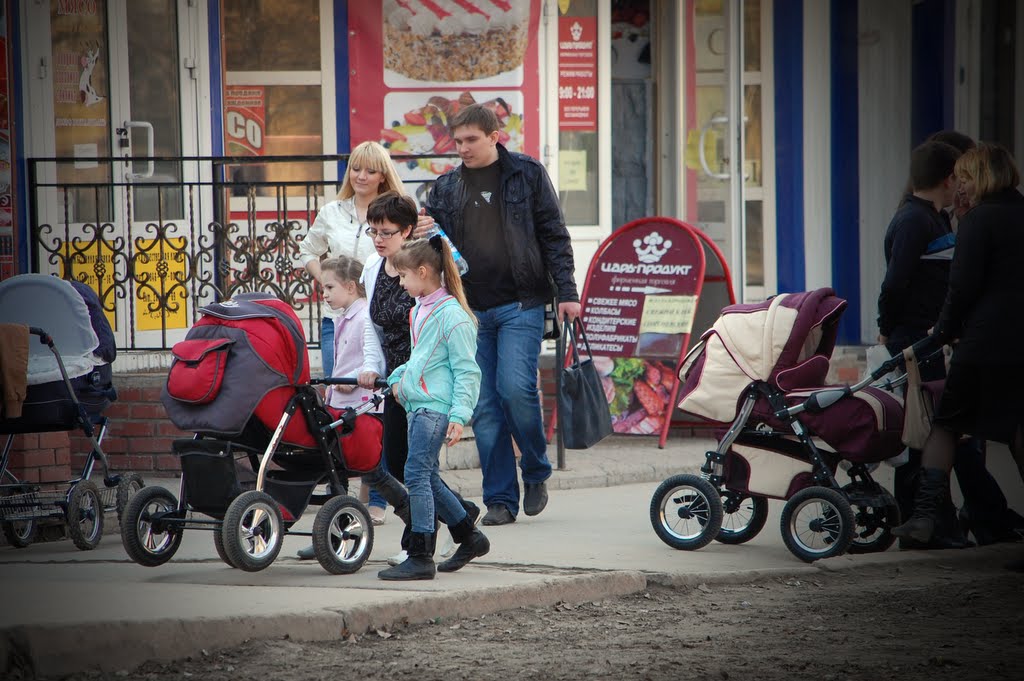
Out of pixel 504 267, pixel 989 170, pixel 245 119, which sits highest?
pixel 245 119

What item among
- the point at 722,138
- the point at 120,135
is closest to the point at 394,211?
the point at 120,135

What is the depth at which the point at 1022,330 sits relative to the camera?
5672 mm

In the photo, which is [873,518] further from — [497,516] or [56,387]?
[56,387]

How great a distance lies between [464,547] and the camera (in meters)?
5.55

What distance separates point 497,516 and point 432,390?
5.26ft

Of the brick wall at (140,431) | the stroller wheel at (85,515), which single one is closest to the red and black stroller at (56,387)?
the stroller wheel at (85,515)

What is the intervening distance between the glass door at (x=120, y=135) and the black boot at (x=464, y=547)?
13.3ft

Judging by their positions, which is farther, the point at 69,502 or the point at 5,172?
the point at 5,172

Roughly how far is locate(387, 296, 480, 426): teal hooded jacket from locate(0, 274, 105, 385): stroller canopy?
6.87 ft

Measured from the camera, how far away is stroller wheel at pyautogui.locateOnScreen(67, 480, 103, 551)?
6.44 m

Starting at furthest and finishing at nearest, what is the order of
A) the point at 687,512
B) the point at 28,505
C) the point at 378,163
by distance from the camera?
the point at 378,163
the point at 28,505
the point at 687,512

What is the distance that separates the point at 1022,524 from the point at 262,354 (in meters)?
3.32

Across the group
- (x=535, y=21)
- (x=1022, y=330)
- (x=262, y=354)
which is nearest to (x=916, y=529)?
(x=1022, y=330)

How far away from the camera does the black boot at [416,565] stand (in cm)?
536
